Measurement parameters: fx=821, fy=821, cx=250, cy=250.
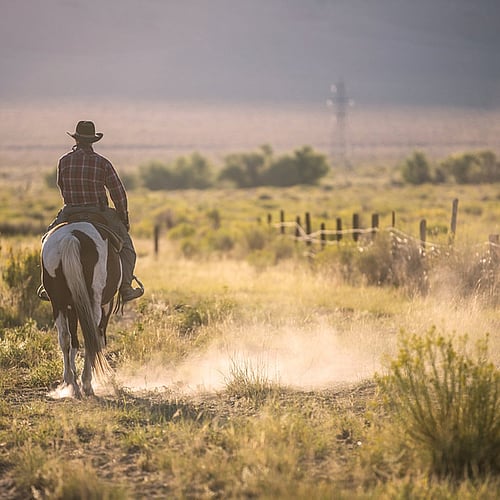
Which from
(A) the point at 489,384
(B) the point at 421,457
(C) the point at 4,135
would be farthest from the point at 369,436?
(C) the point at 4,135

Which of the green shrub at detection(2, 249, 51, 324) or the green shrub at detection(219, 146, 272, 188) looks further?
the green shrub at detection(219, 146, 272, 188)

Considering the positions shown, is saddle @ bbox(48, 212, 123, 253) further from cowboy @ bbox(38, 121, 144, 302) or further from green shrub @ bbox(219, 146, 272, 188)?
green shrub @ bbox(219, 146, 272, 188)

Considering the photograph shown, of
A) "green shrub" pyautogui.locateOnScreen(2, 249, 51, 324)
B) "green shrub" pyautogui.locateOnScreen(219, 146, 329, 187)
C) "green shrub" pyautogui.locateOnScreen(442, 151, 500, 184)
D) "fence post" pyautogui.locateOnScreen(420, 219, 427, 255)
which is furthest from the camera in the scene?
"green shrub" pyautogui.locateOnScreen(219, 146, 329, 187)

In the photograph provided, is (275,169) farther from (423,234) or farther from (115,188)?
(115,188)

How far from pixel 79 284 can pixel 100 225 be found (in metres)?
0.71

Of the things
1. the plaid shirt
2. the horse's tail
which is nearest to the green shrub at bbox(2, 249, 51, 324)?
the plaid shirt

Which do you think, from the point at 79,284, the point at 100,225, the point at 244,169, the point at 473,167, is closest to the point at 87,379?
the point at 79,284

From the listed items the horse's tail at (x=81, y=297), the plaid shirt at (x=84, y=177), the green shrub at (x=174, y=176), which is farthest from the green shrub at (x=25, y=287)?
the green shrub at (x=174, y=176)

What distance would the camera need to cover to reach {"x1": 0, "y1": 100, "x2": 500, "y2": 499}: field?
218 inches

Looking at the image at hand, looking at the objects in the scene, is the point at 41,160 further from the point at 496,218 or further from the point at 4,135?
the point at 496,218

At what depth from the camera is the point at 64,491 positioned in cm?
531

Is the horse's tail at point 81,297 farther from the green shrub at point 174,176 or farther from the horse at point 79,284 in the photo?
the green shrub at point 174,176

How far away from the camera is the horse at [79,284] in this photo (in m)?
7.70

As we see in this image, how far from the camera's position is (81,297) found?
7711 millimetres
